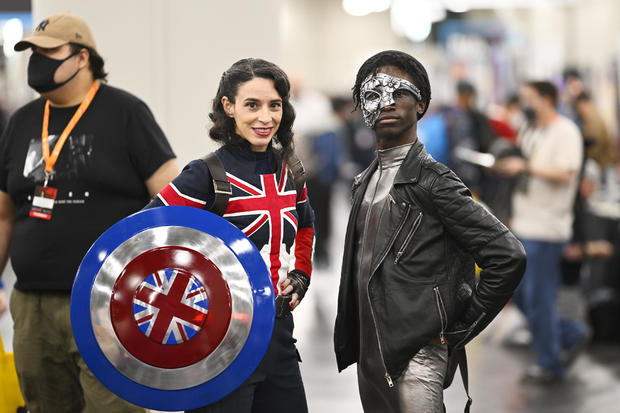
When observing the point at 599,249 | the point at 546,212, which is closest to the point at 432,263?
the point at 546,212

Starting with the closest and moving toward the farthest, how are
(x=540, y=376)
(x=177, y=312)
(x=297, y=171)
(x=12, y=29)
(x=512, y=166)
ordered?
(x=177, y=312) < (x=297, y=171) < (x=540, y=376) < (x=512, y=166) < (x=12, y=29)

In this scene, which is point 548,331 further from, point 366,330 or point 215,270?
point 215,270

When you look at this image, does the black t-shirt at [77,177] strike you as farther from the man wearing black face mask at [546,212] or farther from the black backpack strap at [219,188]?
the man wearing black face mask at [546,212]

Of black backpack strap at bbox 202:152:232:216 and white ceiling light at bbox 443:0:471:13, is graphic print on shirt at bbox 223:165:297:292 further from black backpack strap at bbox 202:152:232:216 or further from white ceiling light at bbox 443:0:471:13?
white ceiling light at bbox 443:0:471:13

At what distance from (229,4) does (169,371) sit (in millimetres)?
2316

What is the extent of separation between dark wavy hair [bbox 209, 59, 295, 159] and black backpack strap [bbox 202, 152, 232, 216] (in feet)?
0.41

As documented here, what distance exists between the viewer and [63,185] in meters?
3.05

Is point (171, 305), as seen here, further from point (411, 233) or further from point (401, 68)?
point (401, 68)

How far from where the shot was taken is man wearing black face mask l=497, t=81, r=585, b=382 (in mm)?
5629

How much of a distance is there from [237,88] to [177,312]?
27.2 inches

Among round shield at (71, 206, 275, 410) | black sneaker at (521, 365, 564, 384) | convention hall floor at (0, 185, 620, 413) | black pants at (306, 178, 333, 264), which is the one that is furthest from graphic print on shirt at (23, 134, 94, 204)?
black pants at (306, 178, 333, 264)

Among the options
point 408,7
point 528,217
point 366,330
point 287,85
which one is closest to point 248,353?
point 366,330

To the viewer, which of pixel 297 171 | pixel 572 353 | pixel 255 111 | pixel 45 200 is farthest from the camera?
pixel 572 353

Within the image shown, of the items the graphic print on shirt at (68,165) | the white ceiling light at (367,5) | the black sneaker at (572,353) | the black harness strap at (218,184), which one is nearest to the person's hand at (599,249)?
the black sneaker at (572,353)
